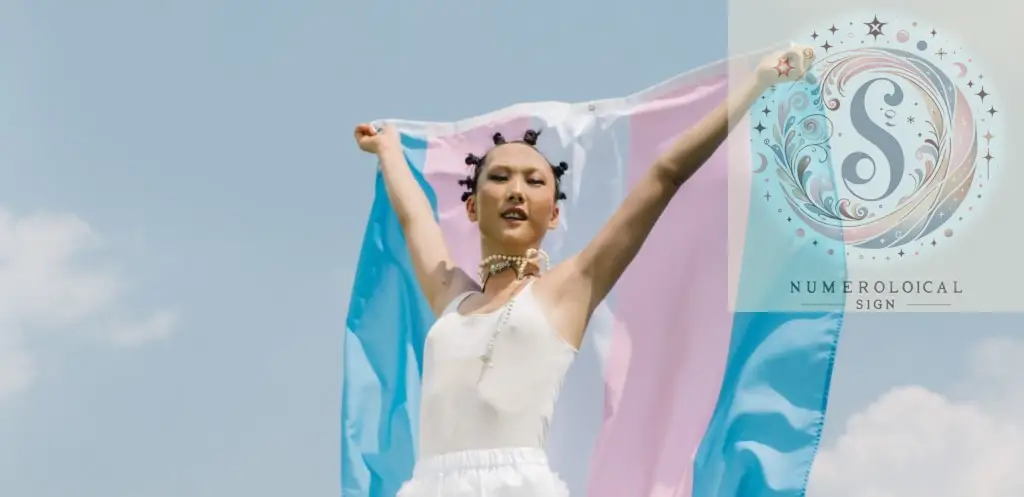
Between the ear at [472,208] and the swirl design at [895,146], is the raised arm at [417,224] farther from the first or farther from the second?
the swirl design at [895,146]

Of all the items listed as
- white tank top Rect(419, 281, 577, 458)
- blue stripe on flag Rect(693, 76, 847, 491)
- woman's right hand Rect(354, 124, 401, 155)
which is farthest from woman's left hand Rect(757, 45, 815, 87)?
woman's right hand Rect(354, 124, 401, 155)

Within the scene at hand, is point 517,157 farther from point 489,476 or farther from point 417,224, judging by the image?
point 489,476

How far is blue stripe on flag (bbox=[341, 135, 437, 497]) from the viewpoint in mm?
5301

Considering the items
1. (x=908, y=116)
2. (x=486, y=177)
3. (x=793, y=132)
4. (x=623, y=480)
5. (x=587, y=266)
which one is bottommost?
(x=623, y=480)

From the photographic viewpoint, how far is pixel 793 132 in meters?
5.26

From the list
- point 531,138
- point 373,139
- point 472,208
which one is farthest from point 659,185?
point 373,139

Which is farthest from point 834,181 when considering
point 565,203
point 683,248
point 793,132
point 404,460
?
point 404,460

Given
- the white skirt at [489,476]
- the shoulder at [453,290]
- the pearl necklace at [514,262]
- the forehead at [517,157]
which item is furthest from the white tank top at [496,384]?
the forehead at [517,157]

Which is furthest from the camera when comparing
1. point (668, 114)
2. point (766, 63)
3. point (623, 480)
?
point (668, 114)

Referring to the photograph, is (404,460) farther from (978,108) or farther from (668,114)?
(978,108)

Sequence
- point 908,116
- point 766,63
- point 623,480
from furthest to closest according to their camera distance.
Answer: point 908,116
point 623,480
point 766,63

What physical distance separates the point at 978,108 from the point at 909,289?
770mm

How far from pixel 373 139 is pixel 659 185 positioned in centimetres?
143

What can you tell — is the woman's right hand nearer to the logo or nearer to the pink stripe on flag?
the pink stripe on flag
